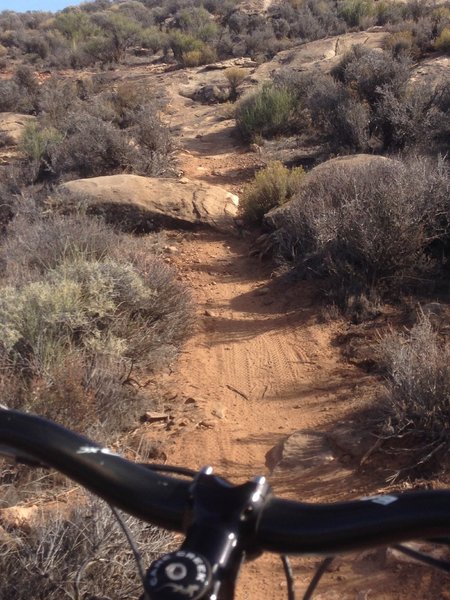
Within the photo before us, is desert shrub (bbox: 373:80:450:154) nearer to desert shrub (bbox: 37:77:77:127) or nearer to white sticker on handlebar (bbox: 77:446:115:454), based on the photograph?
desert shrub (bbox: 37:77:77:127)

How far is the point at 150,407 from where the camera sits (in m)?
4.87

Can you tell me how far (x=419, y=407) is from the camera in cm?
388

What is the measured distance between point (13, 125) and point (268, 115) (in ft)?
22.0

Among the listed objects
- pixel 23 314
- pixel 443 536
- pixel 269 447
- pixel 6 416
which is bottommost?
pixel 269 447

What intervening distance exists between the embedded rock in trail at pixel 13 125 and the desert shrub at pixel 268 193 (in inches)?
319

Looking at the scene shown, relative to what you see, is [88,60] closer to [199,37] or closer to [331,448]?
[199,37]

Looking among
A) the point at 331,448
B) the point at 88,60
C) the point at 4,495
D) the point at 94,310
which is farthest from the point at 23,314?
the point at 88,60

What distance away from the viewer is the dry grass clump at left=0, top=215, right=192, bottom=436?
429 centimetres

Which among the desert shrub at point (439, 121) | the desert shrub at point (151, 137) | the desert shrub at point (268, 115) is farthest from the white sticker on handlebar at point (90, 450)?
the desert shrub at point (268, 115)

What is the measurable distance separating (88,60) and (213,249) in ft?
65.1

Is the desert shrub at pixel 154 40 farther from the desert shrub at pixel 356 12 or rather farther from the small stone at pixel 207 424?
the small stone at pixel 207 424

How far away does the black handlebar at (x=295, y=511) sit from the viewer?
989 millimetres

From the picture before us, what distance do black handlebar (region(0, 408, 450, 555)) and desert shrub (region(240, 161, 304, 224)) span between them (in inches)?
293

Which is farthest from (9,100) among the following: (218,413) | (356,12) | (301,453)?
(301,453)
